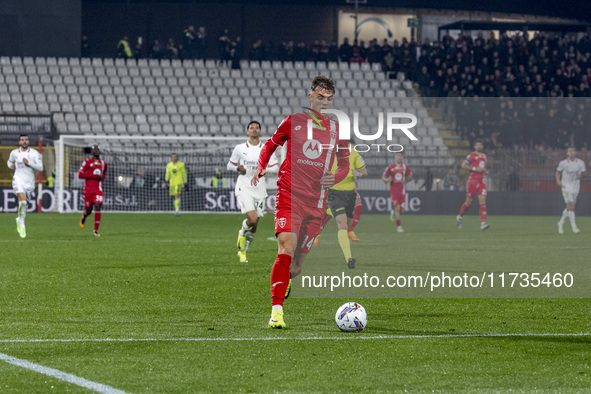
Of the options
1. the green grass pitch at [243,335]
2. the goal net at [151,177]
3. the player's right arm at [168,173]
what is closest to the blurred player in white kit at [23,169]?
the green grass pitch at [243,335]

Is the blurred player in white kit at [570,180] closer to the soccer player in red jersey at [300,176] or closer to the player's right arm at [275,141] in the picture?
the soccer player in red jersey at [300,176]

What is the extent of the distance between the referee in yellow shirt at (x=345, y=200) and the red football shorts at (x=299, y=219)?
4831 millimetres

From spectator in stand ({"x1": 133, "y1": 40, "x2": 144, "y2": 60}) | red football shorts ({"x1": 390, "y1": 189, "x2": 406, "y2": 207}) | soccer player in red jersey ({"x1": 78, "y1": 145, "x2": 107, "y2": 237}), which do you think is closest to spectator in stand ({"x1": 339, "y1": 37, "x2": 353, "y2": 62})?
spectator in stand ({"x1": 133, "y1": 40, "x2": 144, "y2": 60})

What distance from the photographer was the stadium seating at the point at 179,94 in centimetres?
3372

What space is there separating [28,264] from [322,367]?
8309 millimetres

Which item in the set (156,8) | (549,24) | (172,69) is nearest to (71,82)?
(172,69)

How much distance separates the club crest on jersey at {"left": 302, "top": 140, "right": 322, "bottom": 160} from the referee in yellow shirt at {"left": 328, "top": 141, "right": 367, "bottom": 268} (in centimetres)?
513

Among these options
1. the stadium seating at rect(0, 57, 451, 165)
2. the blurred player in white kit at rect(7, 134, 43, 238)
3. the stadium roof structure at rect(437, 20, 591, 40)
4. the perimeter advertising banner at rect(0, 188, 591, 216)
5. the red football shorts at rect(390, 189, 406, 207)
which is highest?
the stadium roof structure at rect(437, 20, 591, 40)

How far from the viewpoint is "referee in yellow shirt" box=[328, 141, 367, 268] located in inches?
516

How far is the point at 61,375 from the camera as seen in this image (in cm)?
556

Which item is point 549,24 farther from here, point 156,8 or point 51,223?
point 51,223

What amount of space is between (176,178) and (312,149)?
70.5ft

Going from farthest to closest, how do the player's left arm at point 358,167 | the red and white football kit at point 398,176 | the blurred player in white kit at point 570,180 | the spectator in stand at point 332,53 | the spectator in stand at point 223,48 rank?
1. the spectator in stand at point 332,53
2. the spectator in stand at point 223,48
3. the red and white football kit at point 398,176
4. the blurred player in white kit at point 570,180
5. the player's left arm at point 358,167

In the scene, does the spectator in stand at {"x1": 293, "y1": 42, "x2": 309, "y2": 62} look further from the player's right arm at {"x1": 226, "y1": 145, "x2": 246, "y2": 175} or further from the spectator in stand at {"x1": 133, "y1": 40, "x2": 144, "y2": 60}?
the player's right arm at {"x1": 226, "y1": 145, "x2": 246, "y2": 175}
